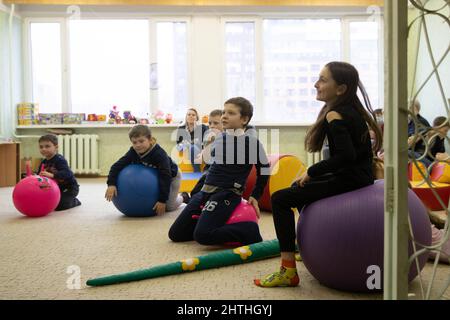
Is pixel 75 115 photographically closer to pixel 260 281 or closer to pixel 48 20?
pixel 48 20

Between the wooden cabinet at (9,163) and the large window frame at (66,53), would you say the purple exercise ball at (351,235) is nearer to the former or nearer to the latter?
the wooden cabinet at (9,163)

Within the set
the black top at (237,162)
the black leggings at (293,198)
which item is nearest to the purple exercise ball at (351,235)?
the black leggings at (293,198)

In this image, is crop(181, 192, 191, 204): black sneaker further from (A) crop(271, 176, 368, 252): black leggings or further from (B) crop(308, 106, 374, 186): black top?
(B) crop(308, 106, 374, 186): black top

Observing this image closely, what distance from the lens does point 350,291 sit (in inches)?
70.0

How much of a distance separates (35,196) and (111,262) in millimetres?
1522

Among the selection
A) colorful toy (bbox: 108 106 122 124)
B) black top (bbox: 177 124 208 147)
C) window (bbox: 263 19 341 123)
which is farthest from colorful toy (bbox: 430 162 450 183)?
colorful toy (bbox: 108 106 122 124)

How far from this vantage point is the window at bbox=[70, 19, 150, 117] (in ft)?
22.3

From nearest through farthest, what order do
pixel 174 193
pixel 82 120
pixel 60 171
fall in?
pixel 174 193, pixel 60 171, pixel 82 120

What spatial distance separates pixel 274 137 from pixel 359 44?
74.7 inches

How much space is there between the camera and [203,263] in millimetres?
2074

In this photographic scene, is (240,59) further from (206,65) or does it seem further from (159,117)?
(159,117)

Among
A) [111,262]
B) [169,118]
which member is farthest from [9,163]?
[111,262]

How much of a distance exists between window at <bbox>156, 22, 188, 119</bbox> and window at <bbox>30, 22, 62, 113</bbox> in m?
1.51

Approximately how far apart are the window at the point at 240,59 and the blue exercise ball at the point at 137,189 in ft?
11.9
